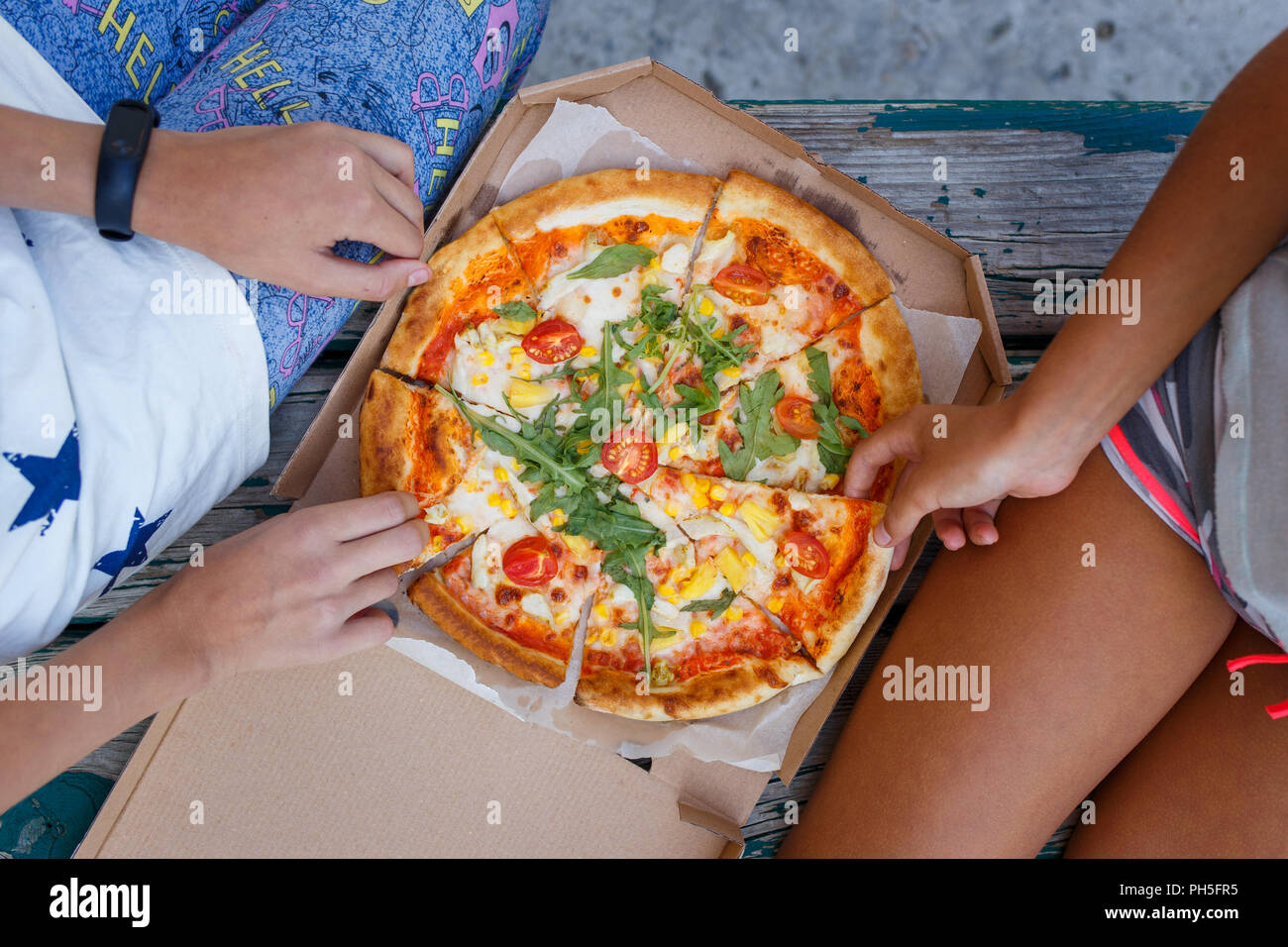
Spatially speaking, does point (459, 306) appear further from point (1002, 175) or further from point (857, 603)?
point (1002, 175)

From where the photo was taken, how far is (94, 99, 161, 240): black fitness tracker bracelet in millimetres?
1323

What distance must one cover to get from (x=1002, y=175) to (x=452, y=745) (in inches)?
77.2

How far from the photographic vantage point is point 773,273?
6.66 ft

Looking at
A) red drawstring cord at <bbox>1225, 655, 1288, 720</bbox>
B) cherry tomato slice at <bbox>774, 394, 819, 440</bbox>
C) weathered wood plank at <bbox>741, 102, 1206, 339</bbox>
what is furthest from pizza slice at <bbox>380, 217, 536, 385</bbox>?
red drawstring cord at <bbox>1225, 655, 1288, 720</bbox>

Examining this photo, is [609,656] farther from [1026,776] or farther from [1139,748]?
[1139,748]

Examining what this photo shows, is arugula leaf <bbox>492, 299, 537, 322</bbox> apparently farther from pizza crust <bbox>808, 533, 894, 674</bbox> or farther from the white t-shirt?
pizza crust <bbox>808, 533, 894, 674</bbox>

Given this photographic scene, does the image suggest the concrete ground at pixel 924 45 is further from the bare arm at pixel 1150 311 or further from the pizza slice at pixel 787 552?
the bare arm at pixel 1150 311

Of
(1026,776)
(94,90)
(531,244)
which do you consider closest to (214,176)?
(94,90)

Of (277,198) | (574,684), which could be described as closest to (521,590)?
(574,684)

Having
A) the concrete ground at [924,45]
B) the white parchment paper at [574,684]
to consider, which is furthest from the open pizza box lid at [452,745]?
the concrete ground at [924,45]

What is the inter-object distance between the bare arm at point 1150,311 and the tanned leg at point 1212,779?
0.52 m

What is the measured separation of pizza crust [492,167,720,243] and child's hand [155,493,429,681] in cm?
72

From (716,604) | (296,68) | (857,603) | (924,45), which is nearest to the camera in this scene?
(296,68)

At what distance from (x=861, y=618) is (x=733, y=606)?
1.04 feet
